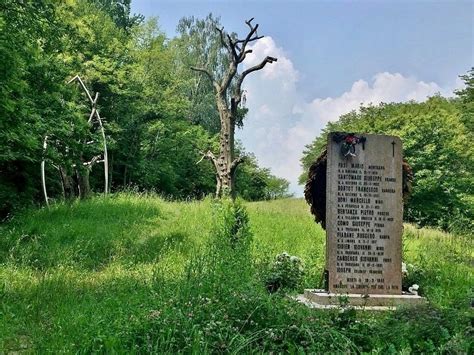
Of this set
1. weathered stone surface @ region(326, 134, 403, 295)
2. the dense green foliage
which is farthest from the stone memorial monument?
the dense green foliage

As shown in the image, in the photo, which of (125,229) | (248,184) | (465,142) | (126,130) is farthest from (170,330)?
(248,184)

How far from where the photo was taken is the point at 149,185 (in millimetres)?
35062

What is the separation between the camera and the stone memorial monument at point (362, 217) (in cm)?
677

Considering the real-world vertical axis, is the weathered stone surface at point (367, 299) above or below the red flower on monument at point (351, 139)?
below

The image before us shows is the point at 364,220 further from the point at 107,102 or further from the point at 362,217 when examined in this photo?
the point at 107,102

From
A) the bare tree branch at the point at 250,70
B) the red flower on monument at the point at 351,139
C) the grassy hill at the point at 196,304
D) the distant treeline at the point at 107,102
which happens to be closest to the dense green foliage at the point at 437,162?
the distant treeline at the point at 107,102

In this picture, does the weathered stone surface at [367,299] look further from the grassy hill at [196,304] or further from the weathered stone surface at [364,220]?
the grassy hill at [196,304]

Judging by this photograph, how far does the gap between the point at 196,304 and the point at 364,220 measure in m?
3.17

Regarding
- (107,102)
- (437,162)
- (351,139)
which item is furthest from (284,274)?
(437,162)

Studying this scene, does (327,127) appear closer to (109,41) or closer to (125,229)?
(109,41)

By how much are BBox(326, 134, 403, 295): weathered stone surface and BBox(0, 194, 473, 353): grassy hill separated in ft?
2.68

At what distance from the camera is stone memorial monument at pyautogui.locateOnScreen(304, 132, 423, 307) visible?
22.2 ft

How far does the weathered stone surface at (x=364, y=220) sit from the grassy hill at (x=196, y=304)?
816 millimetres

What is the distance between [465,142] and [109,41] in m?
24.7
